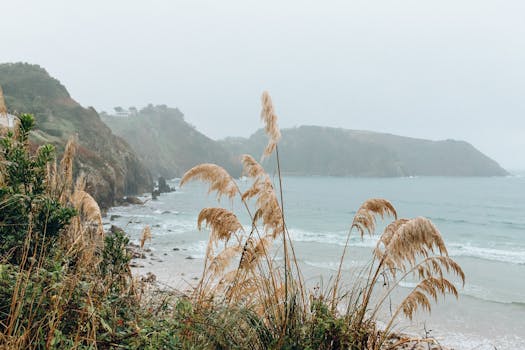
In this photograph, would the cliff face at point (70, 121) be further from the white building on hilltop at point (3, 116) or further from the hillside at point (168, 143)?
the hillside at point (168, 143)

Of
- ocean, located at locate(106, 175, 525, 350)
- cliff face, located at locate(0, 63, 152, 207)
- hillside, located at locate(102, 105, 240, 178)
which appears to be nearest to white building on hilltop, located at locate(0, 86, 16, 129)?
ocean, located at locate(106, 175, 525, 350)

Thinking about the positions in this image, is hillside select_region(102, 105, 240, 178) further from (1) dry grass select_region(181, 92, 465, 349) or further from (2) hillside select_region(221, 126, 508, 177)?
(1) dry grass select_region(181, 92, 465, 349)

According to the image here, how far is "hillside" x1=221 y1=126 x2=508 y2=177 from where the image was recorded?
160 metres

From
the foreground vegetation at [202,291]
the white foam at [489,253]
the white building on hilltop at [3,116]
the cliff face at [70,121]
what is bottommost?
the white foam at [489,253]

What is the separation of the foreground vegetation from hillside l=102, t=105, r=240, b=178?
11034 cm

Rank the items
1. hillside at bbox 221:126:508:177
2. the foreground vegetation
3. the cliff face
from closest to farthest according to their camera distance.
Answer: the foreground vegetation
the cliff face
hillside at bbox 221:126:508:177

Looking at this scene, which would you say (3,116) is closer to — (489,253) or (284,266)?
(284,266)

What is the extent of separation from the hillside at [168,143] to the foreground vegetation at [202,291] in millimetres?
110339

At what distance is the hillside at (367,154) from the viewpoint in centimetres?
15950

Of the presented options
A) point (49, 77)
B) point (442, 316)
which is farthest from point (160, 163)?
point (442, 316)

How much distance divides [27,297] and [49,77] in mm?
61210

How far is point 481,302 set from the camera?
16016 mm

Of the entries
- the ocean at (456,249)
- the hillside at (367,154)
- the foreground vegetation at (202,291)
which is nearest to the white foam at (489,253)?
the ocean at (456,249)

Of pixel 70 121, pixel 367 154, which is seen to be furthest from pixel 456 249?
pixel 367 154
